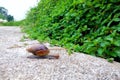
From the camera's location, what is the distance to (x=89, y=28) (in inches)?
183

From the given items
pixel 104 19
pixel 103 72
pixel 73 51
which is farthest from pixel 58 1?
pixel 103 72

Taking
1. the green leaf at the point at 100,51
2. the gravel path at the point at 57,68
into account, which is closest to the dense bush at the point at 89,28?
the green leaf at the point at 100,51

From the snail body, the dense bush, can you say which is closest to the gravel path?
the snail body

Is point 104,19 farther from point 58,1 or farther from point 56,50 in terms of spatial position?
point 58,1

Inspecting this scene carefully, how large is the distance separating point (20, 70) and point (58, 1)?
164 inches

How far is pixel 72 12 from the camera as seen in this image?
17.0 feet

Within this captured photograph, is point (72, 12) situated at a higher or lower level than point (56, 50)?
higher

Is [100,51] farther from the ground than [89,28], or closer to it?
closer to it

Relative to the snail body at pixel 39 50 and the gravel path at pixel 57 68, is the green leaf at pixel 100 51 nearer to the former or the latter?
the gravel path at pixel 57 68

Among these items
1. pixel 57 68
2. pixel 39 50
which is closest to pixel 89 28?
pixel 39 50

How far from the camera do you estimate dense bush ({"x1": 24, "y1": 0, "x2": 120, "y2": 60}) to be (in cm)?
394

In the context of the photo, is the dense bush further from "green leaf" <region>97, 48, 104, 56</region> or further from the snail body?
the snail body

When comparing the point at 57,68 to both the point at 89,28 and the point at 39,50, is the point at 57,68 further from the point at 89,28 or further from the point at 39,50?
the point at 89,28

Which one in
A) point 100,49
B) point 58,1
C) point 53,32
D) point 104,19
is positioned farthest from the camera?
point 58,1
